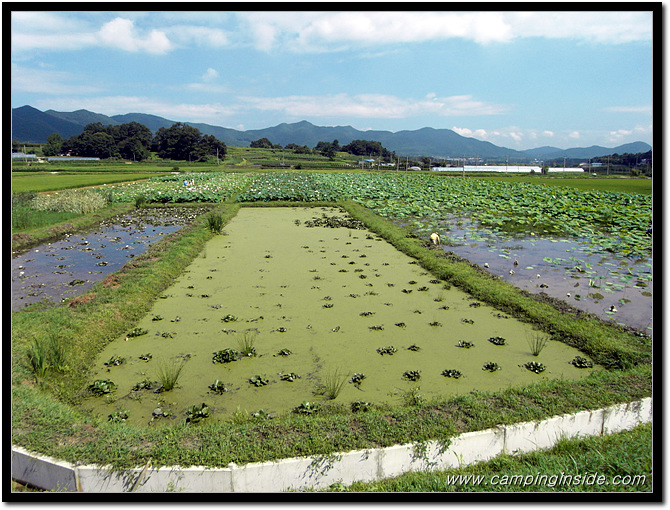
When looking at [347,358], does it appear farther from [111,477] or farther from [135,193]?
[135,193]

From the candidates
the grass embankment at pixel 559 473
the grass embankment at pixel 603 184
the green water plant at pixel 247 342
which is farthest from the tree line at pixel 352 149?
the grass embankment at pixel 559 473

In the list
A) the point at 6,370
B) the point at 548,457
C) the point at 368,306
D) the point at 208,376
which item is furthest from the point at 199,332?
the point at 548,457

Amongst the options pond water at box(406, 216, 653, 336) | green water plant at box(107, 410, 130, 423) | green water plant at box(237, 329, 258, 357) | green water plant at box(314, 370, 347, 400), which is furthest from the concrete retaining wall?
pond water at box(406, 216, 653, 336)

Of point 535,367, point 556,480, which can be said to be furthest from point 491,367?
point 556,480

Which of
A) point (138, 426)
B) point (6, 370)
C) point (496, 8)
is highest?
point (496, 8)

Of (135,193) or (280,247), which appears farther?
(135,193)

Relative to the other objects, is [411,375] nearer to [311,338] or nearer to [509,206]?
[311,338]

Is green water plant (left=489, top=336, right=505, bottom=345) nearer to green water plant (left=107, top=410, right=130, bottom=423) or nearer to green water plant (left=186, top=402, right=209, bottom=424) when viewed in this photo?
green water plant (left=186, top=402, right=209, bottom=424)
